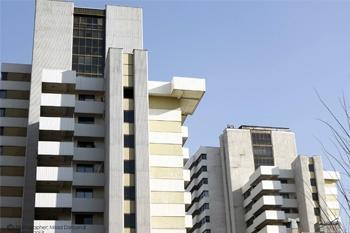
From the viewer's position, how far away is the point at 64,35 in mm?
53750

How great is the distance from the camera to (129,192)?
41.4 meters

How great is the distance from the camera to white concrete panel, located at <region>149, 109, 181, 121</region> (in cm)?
4697

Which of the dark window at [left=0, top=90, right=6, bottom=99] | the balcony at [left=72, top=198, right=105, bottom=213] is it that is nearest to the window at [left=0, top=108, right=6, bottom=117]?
the dark window at [left=0, top=90, right=6, bottom=99]

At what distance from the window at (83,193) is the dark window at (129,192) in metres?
4.70

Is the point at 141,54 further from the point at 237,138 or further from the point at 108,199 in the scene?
the point at 237,138

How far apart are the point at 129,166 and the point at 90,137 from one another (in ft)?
20.2

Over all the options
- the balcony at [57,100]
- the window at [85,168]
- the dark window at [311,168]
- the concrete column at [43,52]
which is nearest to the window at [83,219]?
the window at [85,168]

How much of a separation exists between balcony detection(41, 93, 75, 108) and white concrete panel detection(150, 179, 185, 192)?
33.3 feet

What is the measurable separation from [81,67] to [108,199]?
57.5 feet

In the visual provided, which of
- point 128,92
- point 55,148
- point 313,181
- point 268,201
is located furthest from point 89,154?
point 313,181

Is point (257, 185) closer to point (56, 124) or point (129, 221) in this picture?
point (129, 221)

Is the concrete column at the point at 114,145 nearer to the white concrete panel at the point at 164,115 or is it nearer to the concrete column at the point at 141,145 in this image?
the concrete column at the point at 141,145

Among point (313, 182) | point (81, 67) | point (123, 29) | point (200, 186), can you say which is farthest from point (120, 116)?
point (200, 186)

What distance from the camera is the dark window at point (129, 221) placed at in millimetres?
40094
